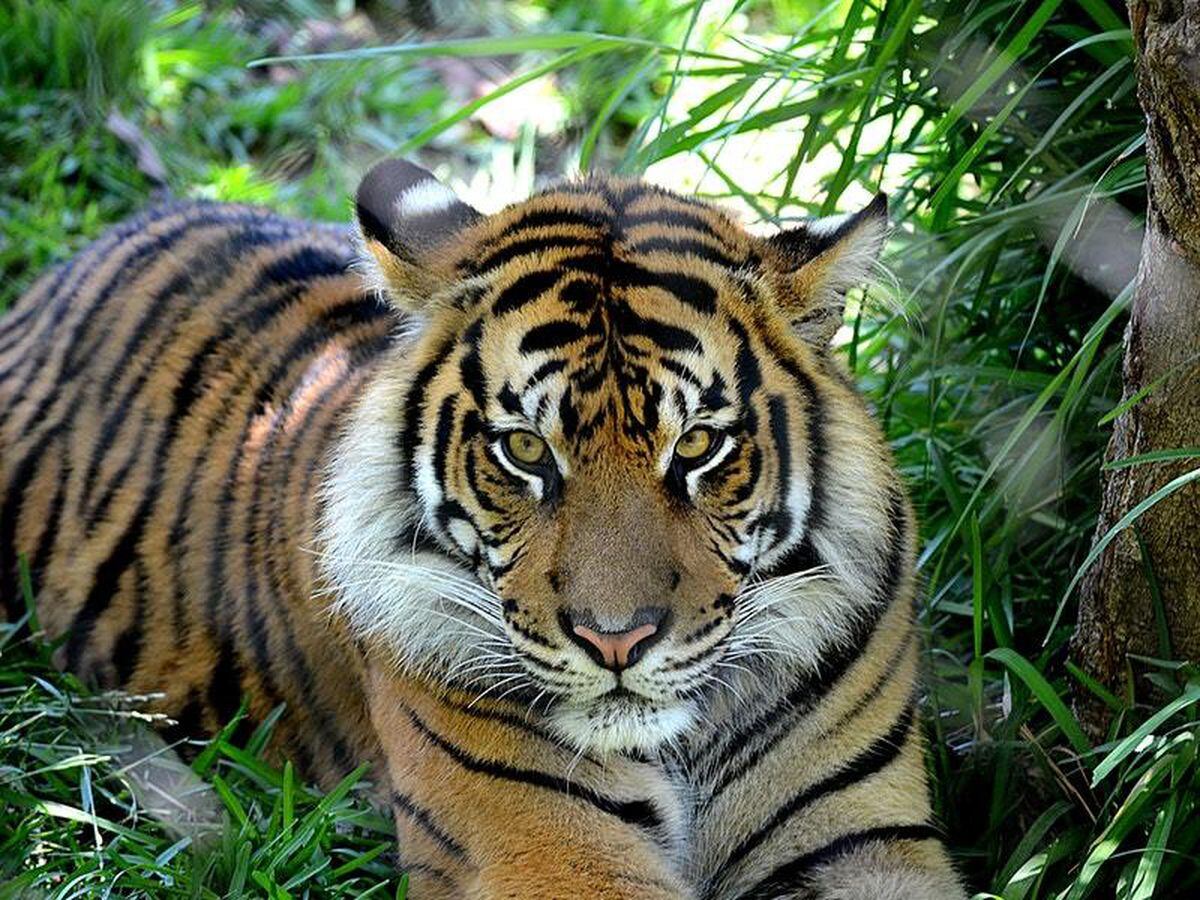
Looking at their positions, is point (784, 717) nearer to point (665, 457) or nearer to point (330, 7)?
point (665, 457)

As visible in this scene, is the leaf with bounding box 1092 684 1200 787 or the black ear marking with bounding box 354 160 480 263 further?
the black ear marking with bounding box 354 160 480 263

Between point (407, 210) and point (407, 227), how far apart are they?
1.6 inches

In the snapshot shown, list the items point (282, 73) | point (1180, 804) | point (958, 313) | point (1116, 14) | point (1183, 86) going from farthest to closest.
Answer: point (282, 73) → point (958, 313) → point (1116, 14) → point (1180, 804) → point (1183, 86)

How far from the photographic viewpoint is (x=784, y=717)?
10.4 feet

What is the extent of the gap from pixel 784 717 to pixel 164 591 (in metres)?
1.55

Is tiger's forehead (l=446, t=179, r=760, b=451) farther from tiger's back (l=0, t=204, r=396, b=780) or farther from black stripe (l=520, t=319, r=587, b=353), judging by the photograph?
tiger's back (l=0, t=204, r=396, b=780)

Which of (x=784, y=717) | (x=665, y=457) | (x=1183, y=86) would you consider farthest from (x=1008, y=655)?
(x=1183, y=86)

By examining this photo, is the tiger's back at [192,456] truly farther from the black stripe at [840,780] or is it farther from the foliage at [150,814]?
the black stripe at [840,780]

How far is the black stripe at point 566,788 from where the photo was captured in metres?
3.10

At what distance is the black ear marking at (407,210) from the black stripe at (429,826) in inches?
38.7

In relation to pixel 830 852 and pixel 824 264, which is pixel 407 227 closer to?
pixel 824 264

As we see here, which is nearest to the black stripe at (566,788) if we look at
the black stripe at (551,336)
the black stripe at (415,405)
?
the black stripe at (415,405)

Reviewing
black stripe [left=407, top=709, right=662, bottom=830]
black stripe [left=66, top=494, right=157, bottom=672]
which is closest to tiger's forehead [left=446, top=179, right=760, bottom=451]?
black stripe [left=407, top=709, right=662, bottom=830]

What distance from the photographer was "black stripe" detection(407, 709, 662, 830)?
10.2 feet
